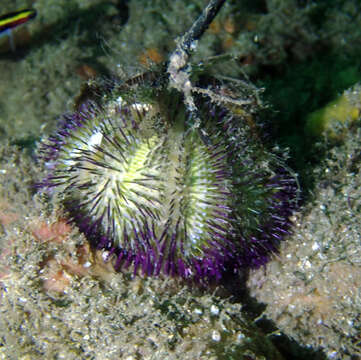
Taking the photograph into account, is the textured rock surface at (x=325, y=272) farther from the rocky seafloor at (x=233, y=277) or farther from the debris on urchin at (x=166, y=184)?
the debris on urchin at (x=166, y=184)

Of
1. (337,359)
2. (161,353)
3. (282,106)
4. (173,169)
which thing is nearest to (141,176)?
(173,169)

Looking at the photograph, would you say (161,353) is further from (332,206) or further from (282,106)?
(282,106)

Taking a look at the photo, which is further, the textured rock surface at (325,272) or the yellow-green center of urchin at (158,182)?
the textured rock surface at (325,272)

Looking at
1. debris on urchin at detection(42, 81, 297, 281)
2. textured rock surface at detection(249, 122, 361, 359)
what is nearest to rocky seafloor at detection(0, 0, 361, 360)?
textured rock surface at detection(249, 122, 361, 359)

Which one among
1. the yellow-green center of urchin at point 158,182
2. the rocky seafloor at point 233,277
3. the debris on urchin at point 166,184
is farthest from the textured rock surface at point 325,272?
the yellow-green center of urchin at point 158,182

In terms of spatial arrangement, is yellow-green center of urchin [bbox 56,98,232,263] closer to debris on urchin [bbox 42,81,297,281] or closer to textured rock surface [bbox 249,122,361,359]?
debris on urchin [bbox 42,81,297,281]

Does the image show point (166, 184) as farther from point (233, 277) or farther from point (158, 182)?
point (233, 277)

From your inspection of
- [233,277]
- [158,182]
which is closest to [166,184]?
[158,182]
